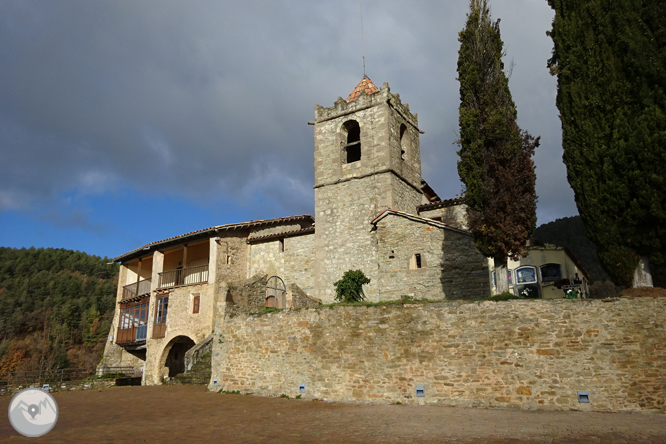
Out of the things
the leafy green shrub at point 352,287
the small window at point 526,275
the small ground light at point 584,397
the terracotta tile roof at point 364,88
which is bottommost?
the small ground light at point 584,397

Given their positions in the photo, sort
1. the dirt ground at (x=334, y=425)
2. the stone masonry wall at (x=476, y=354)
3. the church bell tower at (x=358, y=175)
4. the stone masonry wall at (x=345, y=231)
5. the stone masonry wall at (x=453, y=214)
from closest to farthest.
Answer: the dirt ground at (x=334, y=425)
the stone masonry wall at (x=476, y=354)
the stone masonry wall at (x=345, y=231)
the church bell tower at (x=358, y=175)
the stone masonry wall at (x=453, y=214)

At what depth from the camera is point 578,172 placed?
11.4 m

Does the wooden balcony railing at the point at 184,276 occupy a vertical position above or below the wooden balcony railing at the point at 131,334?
above

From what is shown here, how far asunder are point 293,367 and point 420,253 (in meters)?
6.43

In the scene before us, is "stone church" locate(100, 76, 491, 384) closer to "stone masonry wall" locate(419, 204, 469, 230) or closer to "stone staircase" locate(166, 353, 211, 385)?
"stone masonry wall" locate(419, 204, 469, 230)

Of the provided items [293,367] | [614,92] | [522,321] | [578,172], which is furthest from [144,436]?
[614,92]

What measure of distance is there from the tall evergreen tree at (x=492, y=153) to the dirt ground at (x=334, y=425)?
162 inches

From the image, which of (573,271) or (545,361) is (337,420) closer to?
(545,361)

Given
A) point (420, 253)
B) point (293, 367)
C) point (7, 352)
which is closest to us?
point (293, 367)

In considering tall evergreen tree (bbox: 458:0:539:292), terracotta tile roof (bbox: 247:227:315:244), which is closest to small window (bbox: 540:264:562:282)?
tall evergreen tree (bbox: 458:0:539:292)

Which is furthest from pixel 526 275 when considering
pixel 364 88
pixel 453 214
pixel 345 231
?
pixel 364 88

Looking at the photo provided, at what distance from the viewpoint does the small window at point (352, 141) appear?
20.8m

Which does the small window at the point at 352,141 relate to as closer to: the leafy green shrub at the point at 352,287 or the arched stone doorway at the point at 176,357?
the leafy green shrub at the point at 352,287

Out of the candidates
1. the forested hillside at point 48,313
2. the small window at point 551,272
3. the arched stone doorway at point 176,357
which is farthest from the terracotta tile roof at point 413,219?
the forested hillside at point 48,313
